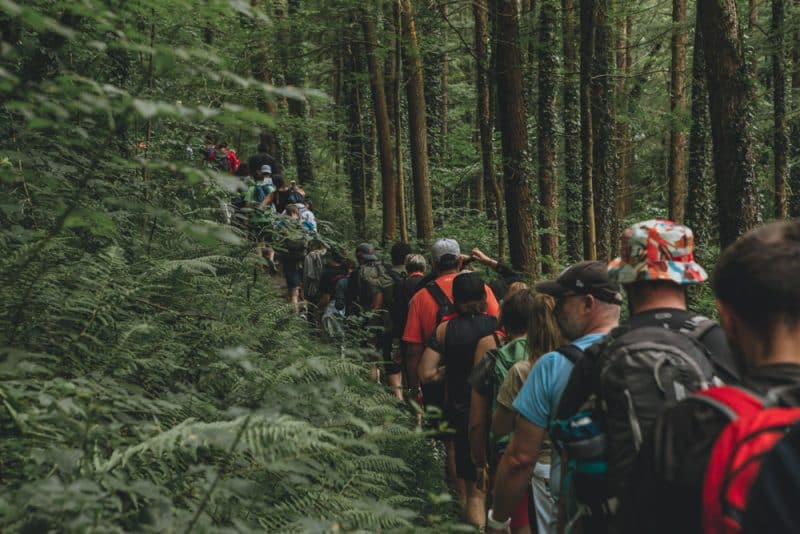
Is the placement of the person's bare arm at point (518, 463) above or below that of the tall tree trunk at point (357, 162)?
below

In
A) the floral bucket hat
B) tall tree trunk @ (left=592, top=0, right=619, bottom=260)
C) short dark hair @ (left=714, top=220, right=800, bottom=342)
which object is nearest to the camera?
short dark hair @ (left=714, top=220, right=800, bottom=342)

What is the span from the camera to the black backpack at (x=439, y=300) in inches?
266

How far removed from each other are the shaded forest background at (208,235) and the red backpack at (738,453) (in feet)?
5.14

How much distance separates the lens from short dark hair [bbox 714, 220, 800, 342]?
1.69m

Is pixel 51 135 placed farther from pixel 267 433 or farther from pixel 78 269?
pixel 267 433

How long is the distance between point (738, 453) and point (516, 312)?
358 centimetres

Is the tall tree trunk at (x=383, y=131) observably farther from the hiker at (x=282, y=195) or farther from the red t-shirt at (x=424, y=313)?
the red t-shirt at (x=424, y=313)

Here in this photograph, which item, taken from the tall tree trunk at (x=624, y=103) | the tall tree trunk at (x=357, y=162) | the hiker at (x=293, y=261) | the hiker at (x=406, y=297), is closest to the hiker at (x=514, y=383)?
the hiker at (x=406, y=297)

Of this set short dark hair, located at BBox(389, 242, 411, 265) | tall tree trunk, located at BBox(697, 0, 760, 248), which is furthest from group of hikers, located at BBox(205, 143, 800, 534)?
short dark hair, located at BBox(389, 242, 411, 265)

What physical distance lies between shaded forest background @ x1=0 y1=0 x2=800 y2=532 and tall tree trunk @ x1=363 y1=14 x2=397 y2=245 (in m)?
0.06

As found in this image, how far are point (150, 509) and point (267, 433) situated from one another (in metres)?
0.62

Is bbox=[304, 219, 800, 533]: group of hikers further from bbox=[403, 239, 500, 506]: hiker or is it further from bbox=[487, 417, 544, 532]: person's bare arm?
bbox=[403, 239, 500, 506]: hiker

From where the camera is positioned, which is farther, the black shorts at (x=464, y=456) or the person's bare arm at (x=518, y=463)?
the black shorts at (x=464, y=456)

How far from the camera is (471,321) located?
6.02 metres
